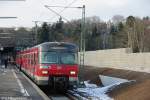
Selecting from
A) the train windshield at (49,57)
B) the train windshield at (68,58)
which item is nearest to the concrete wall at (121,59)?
the train windshield at (68,58)

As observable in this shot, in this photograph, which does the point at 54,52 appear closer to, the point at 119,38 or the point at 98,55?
the point at 98,55

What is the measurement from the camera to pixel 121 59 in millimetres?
46344

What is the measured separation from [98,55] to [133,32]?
43.3 m

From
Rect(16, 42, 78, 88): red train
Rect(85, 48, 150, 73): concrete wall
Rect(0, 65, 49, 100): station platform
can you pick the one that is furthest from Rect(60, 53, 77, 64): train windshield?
Rect(85, 48, 150, 73): concrete wall

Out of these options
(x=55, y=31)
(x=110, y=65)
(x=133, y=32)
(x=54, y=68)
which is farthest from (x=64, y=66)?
(x=133, y=32)

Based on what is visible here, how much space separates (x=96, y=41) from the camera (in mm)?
116062

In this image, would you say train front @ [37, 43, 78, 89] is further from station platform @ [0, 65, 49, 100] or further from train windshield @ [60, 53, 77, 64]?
station platform @ [0, 65, 49, 100]

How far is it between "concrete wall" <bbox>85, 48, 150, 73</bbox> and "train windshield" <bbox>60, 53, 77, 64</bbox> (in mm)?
11618

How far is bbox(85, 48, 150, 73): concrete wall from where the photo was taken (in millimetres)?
39172

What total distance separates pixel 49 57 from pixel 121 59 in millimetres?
20033

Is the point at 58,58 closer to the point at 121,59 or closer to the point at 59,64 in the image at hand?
the point at 59,64

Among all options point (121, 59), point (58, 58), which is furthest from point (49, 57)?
point (121, 59)

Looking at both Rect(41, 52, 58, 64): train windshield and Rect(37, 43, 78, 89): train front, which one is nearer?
Rect(37, 43, 78, 89): train front

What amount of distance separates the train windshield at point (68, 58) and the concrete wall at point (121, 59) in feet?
38.1
